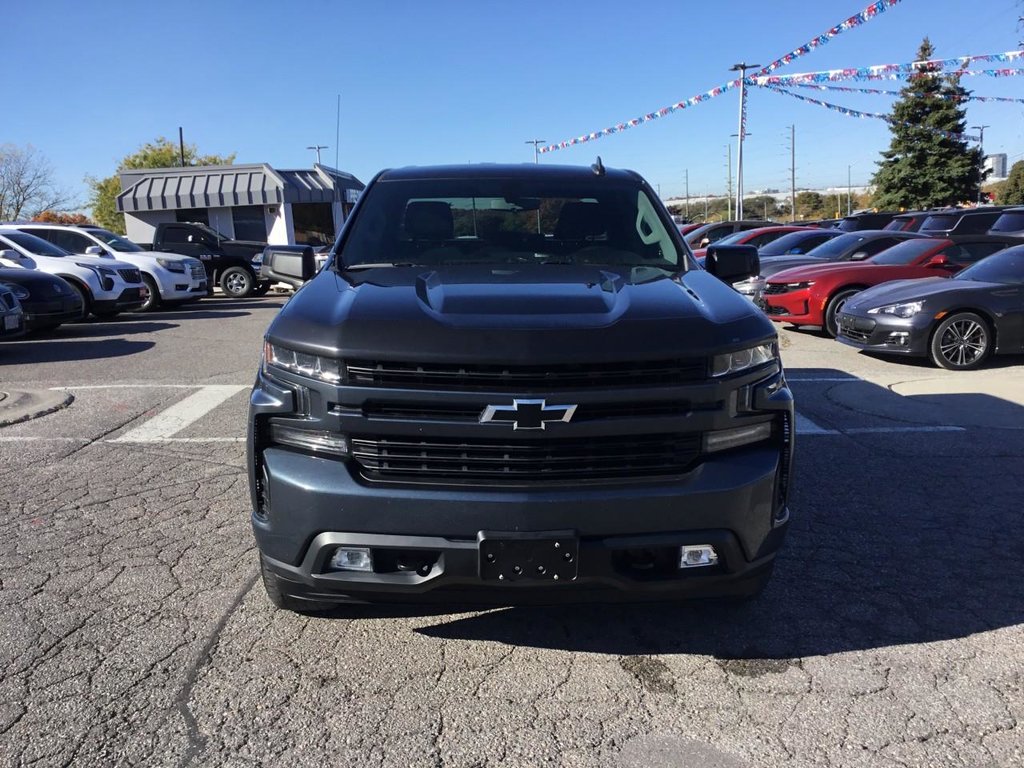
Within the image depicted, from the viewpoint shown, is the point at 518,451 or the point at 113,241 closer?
the point at 518,451

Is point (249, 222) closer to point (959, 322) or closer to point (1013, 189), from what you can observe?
point (959, 322)

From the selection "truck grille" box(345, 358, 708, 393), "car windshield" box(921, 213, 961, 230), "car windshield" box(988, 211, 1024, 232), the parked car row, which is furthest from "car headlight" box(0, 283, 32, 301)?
"car windshield" box(921, 213, 961, 230)

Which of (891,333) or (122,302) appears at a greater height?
(122,302)

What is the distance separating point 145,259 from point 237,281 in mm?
3737

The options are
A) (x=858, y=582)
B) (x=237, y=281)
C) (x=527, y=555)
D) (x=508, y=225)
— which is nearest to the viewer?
(x=527, y=555)

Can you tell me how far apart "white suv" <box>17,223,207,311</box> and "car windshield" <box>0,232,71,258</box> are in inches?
43.0

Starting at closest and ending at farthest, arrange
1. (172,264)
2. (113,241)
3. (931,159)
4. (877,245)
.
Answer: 1. (877,245)
2. (172,264)
3. (113,241)
4. (931,159)

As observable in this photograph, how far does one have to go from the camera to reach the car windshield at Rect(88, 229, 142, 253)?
660 inches

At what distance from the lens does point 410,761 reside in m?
2.51

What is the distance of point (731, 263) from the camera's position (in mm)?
4215

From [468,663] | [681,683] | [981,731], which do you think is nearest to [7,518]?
[468,663]

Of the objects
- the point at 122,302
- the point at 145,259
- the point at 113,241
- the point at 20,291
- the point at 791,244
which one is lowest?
the point at 122,302

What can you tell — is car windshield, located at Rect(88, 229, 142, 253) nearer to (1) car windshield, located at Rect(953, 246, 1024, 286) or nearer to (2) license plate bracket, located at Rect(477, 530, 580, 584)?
(1) car windshield, located at Rect(953, 246, 1024, 286)

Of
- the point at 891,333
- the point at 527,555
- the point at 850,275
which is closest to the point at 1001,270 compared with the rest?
the point at 891,333
